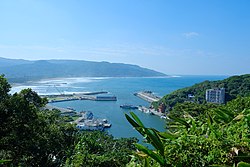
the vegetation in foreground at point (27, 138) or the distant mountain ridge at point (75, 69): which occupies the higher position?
the distant mountain ridge at point (75, 69)

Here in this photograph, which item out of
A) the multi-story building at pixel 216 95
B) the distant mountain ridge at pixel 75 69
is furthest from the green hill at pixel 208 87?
the distant mountain ridge at pixel 75 69

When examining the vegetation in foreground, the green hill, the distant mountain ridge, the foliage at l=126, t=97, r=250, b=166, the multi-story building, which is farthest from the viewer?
the distant mountain ridge

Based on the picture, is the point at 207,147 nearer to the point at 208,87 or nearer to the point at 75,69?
the point at 208,87

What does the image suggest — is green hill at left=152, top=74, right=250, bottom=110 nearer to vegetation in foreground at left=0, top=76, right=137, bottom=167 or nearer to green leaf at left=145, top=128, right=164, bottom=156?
vegetation in foreground at left=0, top=76, right=137, bottom=167

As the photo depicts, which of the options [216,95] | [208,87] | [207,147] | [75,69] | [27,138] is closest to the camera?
[207,147]

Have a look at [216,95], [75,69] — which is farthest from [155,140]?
[75,69]

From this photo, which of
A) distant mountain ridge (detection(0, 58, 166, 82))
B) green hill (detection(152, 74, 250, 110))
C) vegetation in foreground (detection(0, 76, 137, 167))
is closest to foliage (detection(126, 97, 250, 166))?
vegetation in foreground (detection(0, 76, 137, 167))

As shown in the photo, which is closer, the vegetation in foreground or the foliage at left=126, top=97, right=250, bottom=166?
the foliage at left=126, top=97, right=250, bottom=166

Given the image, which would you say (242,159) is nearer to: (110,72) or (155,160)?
(155,160)

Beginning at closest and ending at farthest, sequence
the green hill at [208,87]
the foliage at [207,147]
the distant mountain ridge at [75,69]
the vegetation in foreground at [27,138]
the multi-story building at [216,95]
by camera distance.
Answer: the foliage at [207,147]
the vegetation in foreground at [27,138]
the multi-story building at [216,95]
the green hill at [208,87]
the distant mountain ridge at [75,69]

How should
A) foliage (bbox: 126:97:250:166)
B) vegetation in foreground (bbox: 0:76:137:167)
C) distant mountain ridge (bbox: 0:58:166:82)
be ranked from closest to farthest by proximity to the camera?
foliage (bbox: 126:97:250:166) → vegetation in foreground (bbox: 0:76:137:167) → distant mountain ridge (bbox: 0:58:166:82)

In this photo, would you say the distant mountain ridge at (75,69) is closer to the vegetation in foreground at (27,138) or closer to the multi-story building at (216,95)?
the multi-story building at (216,95)
